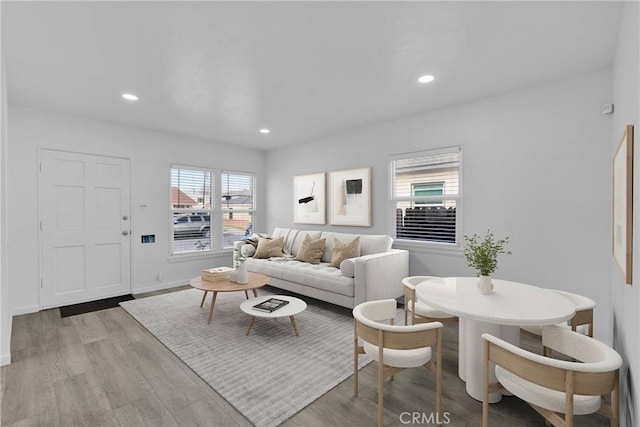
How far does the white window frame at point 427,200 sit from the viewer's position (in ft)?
12.0

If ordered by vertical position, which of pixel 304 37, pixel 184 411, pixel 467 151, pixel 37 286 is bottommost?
pixel 184 411

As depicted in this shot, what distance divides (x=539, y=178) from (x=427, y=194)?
1.24 meters

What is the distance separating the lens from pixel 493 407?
1912 millimetres

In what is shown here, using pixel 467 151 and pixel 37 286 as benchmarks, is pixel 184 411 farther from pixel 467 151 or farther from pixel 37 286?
pixel 467 151

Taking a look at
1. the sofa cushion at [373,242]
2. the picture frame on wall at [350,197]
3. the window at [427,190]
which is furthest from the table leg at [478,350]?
the picture frame on wall at [350,197]

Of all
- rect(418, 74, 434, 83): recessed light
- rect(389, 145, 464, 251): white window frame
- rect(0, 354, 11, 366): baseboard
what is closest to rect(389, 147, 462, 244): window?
rect(389, 145, 464, 251): white window frame

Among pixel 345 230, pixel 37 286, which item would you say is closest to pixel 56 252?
pixel 37 286


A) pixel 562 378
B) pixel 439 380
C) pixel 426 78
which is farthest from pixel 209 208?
pixel 562 378

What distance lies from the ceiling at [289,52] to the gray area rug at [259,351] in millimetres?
2579

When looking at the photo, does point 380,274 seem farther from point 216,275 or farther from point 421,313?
point 216,275

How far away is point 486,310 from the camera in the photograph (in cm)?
Result: 175

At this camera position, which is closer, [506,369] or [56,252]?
[506,369]

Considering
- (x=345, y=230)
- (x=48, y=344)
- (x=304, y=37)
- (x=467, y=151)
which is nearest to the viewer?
(x=304, y=37)

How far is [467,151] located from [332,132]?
2.17 meters
